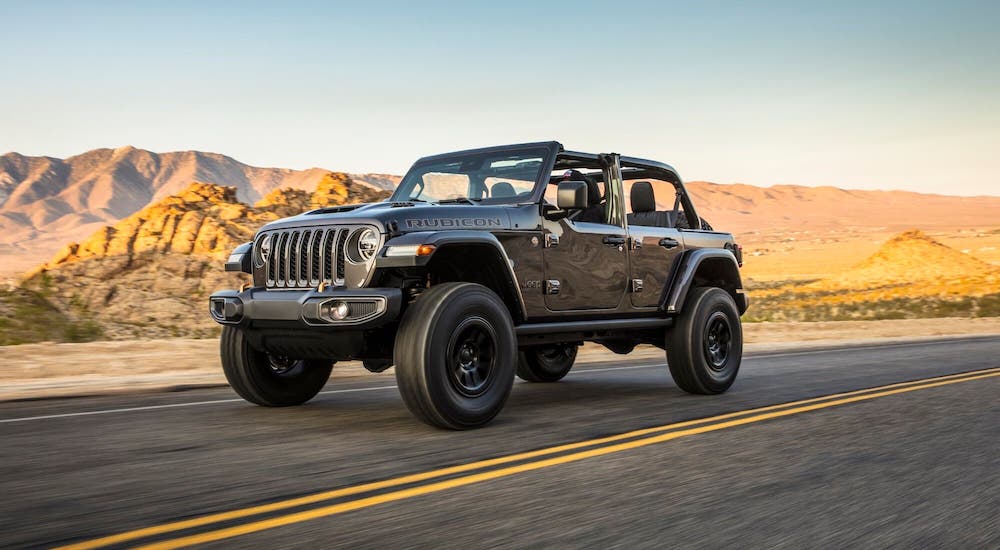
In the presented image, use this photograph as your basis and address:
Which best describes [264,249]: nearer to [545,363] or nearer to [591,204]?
[591,204]

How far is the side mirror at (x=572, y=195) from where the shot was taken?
7180 millimetres

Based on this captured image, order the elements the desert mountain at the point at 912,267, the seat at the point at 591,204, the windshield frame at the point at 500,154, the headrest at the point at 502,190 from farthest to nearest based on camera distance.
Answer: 1. the desert mountain at the point at 912,267
2. the seat at the point at 591,204
3. the headrest at the point at 502,190
4. the windshield frame at the point at 500,154

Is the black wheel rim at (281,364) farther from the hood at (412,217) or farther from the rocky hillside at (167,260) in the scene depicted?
the rocky hillside at (167,260)

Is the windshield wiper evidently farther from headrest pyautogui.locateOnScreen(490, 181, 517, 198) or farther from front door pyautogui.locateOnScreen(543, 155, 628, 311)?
front door pyautogui.locateOnScreen(543, 155, 628, 311)

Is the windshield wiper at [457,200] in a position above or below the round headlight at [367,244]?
above

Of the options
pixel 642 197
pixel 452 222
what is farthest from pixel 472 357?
pixel 642 197

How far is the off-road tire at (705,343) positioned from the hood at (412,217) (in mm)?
2433

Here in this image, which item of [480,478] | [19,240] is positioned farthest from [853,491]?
[19,240]

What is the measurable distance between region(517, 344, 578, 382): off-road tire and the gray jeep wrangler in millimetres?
1189

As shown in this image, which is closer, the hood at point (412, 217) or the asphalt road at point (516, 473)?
the asphalt road at point (516, 473)

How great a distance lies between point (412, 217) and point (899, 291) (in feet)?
128

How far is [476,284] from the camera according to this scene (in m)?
6.57

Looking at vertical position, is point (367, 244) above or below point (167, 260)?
above

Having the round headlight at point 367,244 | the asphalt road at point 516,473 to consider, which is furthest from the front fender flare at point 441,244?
the asphalt road at point 516,473
